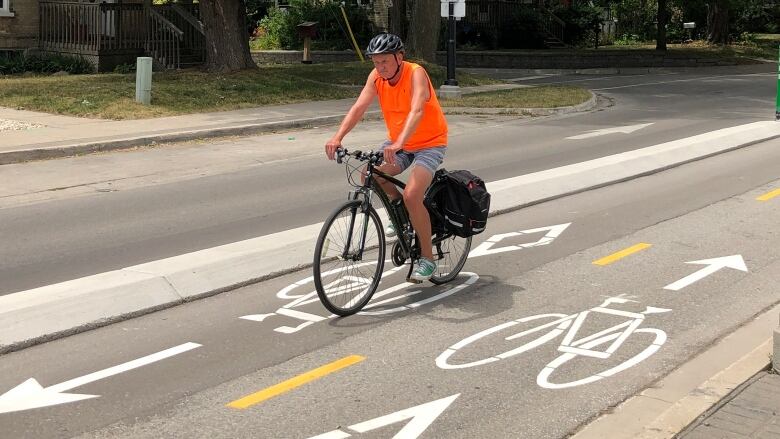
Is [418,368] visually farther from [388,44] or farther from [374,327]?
[388,44]

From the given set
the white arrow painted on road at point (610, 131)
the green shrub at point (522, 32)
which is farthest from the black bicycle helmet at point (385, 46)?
the green shrub at point (522, 32)

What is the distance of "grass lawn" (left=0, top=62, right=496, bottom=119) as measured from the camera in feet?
69.1

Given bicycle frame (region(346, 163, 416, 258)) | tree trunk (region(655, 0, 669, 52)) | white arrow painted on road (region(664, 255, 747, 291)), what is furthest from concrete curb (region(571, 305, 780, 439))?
tree trunk (region(655, 0, 669, 52))

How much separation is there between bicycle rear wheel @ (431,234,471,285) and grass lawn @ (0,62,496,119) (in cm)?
1275

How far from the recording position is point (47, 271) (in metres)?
9.08

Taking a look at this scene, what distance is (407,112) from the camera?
25.2ft

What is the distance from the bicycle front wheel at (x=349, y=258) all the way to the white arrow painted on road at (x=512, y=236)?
202 centimetres

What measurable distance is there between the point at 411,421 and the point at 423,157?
2526 mm

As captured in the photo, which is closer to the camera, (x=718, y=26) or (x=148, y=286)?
(x=148, y=286)

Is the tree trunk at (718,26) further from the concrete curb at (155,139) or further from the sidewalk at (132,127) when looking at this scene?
the concrete curb at (155,139)

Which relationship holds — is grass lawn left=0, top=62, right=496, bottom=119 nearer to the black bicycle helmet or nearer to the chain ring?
the chain ring

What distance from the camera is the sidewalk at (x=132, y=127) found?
16453 millimetres

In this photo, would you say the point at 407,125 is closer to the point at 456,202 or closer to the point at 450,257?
the point at 456,202

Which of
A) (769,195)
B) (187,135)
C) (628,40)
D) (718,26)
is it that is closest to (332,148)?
(769,195)
